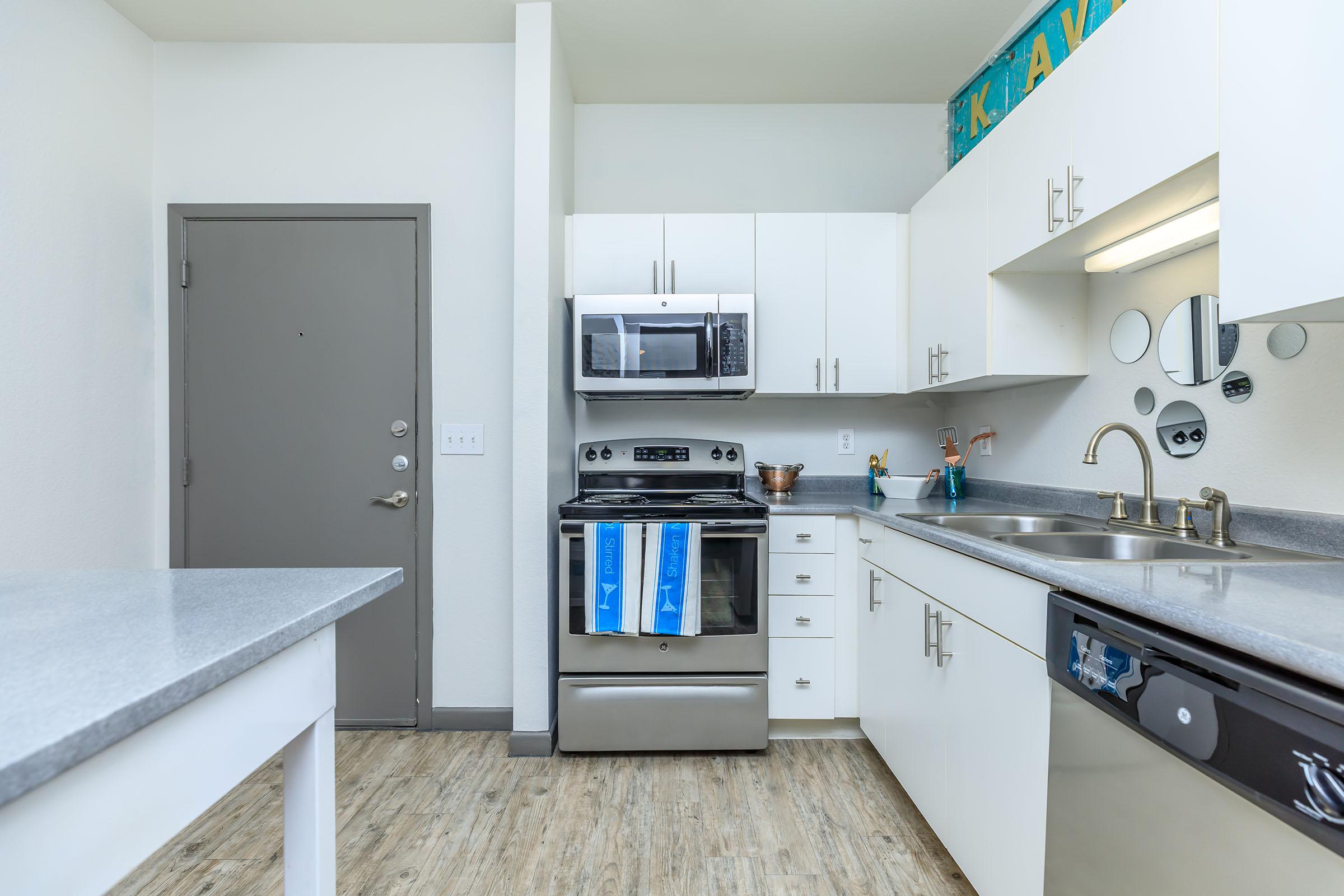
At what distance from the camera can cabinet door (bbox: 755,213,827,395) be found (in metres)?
2.62

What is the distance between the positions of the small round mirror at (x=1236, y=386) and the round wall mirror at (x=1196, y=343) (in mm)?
25

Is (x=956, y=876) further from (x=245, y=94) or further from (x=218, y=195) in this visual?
(x=245, y=94)

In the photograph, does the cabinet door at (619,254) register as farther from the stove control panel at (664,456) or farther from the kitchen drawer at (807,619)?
the kitchen drawer at (807,619)

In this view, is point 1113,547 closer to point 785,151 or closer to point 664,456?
point 664,456

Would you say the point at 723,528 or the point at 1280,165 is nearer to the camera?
the point at 1280,165

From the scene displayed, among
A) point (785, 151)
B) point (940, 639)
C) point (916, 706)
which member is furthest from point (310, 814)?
point (785, 151)

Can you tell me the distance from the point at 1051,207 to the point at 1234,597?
1.04m

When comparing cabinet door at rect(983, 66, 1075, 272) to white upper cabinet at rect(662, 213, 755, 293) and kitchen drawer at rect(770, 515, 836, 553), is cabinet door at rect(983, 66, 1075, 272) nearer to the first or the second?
white upper cabinet at rect(662, 213, 755, 293)

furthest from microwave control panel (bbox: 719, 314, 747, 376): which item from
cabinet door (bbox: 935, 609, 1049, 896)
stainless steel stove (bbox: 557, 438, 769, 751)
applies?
cabinet door (bbox: 935, 609, 1049, 896)

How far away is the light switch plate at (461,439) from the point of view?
8.31ft

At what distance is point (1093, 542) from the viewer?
168cm

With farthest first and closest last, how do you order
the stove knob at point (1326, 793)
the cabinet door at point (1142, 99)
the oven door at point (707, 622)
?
1. the oven door at point (707, 622)
2. the cabinet door at point (1142, 99)
3. the stove knob at point (1326, 793)

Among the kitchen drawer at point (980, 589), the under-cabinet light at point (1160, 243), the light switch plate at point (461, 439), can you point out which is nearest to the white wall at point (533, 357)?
the light switch plate at point (461, 439)

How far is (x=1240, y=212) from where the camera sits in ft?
3.44
